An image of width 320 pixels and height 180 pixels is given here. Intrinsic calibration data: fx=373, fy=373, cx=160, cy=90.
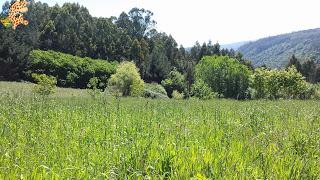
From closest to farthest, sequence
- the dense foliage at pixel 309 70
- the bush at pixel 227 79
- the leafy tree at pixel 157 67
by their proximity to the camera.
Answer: the bush at pixel 227 79
the leafy tree at pixel 157 67
the dense foliage at pixel 309 70

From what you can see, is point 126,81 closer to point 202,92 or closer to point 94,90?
point 202,92

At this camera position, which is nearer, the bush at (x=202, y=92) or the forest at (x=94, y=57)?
the bush at (x=202, y=92)

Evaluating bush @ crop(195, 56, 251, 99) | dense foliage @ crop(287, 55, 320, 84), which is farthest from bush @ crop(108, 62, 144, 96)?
dense foliage @ crop(287, 55, 320, 84)

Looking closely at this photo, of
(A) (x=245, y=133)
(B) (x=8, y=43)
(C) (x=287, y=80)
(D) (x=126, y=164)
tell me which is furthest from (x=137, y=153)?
(B) (x=8, y=43)

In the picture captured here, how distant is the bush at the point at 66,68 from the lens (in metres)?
69.6

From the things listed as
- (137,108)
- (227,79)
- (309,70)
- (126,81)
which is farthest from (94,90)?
(309,70)

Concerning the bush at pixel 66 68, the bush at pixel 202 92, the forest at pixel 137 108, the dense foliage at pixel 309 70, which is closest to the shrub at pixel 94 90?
the forest at pixel 137 108

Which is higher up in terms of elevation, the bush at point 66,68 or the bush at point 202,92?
the bush at point 66,68

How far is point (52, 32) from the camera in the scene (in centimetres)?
9044

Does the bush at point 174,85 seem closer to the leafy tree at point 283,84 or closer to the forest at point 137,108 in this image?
the forest at point 137,108

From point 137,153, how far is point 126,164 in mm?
241

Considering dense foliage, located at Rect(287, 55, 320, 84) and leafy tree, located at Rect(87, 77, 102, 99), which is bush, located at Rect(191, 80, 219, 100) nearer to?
leafy tree, located at Rect(87, 77, 102, 99)

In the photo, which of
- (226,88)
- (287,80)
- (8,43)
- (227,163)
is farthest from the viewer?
(226,88)

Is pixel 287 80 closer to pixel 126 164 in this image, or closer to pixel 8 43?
pixel 8 43
